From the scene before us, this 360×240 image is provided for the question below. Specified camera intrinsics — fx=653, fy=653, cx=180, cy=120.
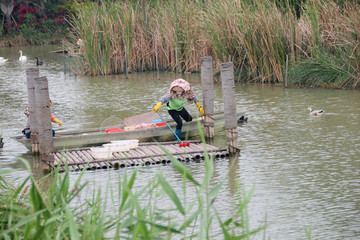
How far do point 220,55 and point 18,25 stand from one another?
30.9 metres

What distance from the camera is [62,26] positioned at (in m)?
48.3

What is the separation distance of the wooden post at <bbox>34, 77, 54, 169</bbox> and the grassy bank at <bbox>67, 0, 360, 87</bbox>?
9.13 m

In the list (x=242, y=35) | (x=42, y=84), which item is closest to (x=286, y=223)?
(x=42, y=84)

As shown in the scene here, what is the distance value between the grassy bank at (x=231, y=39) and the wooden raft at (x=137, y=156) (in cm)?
719

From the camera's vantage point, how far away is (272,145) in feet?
37.8

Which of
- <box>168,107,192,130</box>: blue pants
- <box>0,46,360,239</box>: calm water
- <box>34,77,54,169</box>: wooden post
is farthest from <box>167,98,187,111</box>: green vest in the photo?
<box>34,77,54,169</box>: wooden post


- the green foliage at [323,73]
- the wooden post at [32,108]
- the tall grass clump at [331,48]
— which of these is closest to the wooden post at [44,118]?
the wooden post at [32,108]

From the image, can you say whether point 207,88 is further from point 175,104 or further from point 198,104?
point 175,104

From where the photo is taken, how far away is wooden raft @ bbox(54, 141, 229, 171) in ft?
32.9

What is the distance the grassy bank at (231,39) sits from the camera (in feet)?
58.3

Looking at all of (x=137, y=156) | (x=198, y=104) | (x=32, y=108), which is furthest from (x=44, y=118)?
(x=198, y=104)

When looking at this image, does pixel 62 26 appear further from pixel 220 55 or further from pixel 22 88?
pixel 220 55

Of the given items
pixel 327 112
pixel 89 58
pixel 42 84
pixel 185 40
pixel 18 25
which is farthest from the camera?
pixel 18 25

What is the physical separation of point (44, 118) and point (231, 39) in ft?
33.6
